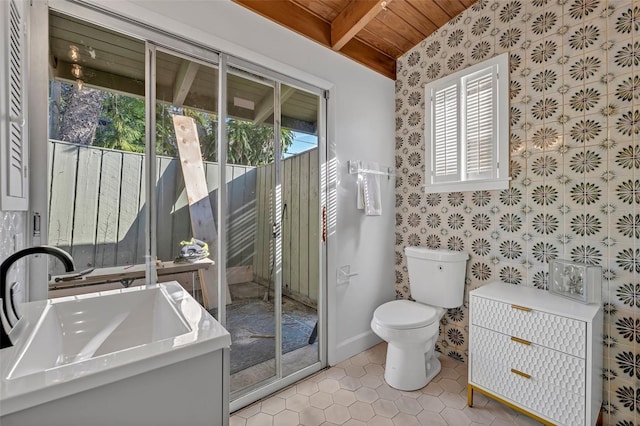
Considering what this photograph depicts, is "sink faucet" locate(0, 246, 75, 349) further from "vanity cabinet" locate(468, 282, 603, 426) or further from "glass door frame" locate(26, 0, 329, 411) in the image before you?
"vanity cabinet" locate(468, 282, 603, 426)

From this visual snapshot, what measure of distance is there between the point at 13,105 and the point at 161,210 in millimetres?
736

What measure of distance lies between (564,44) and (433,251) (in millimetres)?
1567

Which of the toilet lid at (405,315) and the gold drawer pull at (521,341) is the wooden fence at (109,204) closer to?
the toilet lid at (405,315)

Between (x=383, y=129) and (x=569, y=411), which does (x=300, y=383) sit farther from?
(x=383, y=129)

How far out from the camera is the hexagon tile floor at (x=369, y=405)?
64.9 inches

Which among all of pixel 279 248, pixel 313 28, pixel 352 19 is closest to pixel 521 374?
pixel 279 248

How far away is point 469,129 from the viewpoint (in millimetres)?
2229

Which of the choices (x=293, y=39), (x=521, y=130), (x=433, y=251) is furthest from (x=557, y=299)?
(x=293, y=39)

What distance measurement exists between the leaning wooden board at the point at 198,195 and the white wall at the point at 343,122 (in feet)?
1.67

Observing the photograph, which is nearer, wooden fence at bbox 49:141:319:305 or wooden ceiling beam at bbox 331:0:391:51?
wooden fence at bbox 49:141:319:305

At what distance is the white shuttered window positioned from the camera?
2051 mm

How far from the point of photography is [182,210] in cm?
163

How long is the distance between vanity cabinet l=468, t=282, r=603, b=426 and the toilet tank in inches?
13.1

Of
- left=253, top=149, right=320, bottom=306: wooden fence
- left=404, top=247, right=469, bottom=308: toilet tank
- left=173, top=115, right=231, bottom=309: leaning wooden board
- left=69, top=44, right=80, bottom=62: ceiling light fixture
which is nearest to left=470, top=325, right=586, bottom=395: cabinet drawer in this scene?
left=404, top=247, right=469, bottom=308: toilet tank
